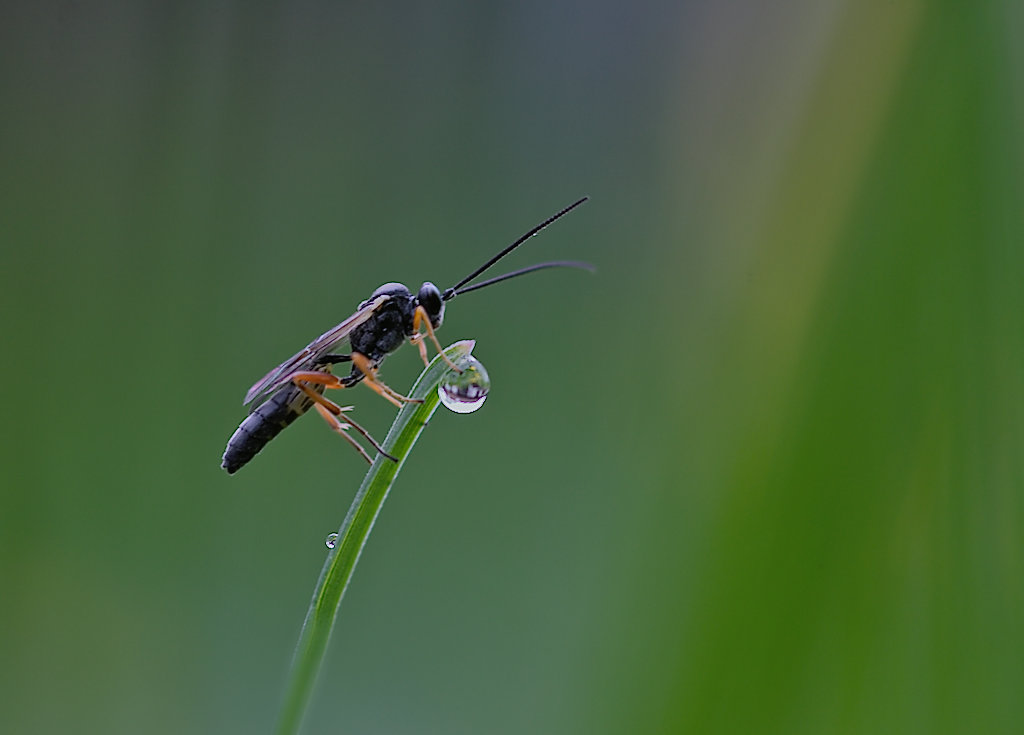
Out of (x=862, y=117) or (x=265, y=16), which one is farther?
(x=265, y=16)

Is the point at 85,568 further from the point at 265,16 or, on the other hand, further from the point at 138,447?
the point at 265,16

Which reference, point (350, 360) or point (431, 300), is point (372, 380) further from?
point (431, 300)

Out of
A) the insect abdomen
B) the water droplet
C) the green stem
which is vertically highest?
the insect abdomen

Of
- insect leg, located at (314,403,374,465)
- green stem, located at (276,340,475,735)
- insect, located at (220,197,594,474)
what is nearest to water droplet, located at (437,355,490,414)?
green stem, located at (276,340,475,735)

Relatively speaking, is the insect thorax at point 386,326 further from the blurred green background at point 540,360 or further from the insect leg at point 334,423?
the insect leg at point 334,423

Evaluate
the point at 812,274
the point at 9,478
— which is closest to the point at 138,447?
the point at 9,478

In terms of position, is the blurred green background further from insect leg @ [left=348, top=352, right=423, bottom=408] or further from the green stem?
the green stem
